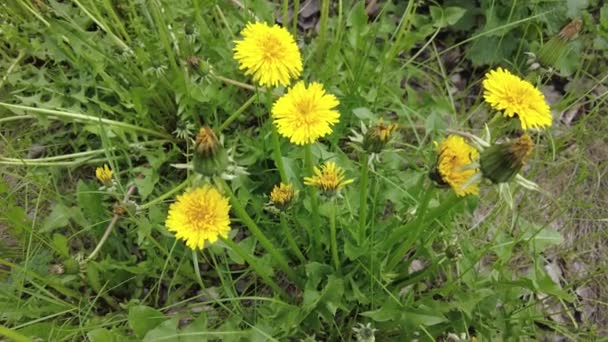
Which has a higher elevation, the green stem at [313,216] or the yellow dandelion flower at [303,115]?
the yellow dandelion flower at [303,115]

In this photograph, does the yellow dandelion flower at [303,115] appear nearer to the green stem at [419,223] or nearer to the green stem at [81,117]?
the green stem at [419,223]

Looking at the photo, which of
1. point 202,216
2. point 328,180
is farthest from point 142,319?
point 328,180

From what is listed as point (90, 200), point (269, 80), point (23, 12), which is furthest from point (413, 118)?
point (23, 12)

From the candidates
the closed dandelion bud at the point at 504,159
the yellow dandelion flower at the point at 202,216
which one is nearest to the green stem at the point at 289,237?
the yellow dandelion flower at the point at 202,216

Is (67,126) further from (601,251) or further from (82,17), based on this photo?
(601,251)

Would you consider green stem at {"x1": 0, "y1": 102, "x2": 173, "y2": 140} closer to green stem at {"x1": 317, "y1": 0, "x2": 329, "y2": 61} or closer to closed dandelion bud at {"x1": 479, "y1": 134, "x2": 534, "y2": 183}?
green stem at {"x1": 317, "y1": 0, "x2": 329, "y2": 61}
